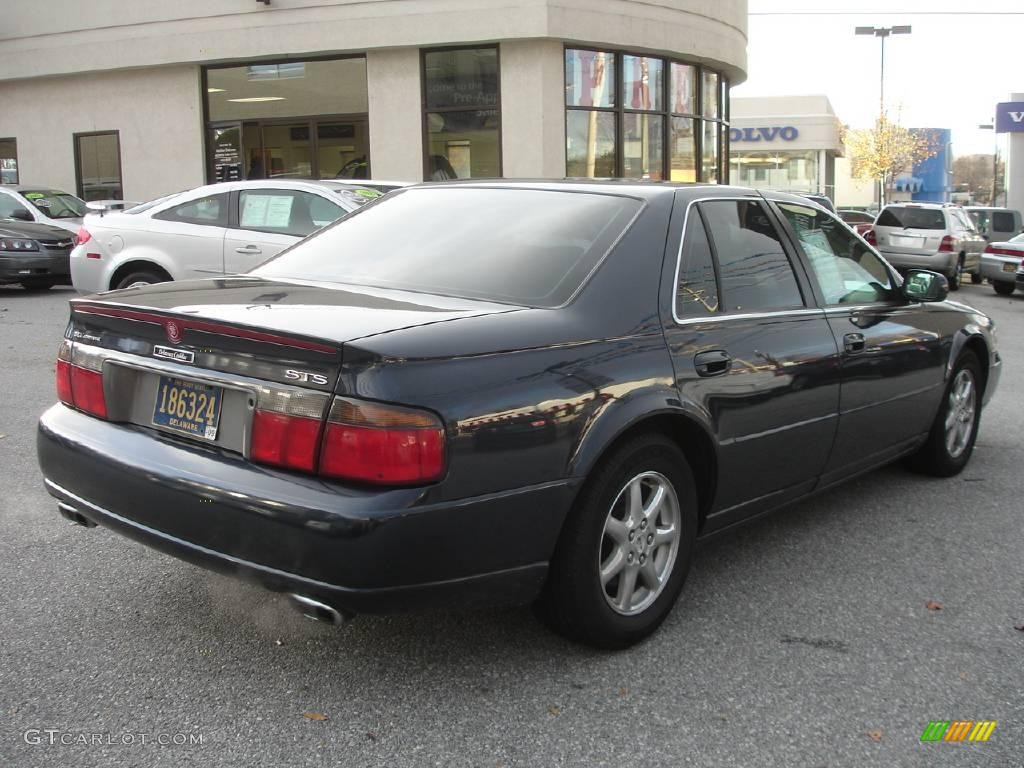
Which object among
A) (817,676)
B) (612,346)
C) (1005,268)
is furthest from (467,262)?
(1005,268)

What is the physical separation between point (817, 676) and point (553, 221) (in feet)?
5.81

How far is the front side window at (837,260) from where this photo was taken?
4496mm

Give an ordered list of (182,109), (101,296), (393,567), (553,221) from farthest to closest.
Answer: (182,109), (553,221), (101,296), (393,567)

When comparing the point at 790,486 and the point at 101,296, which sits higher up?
the point at 101,296

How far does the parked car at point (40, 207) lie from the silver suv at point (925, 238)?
588 inches

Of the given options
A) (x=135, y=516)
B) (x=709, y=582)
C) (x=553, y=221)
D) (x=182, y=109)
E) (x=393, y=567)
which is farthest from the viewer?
(x=182, y=109)

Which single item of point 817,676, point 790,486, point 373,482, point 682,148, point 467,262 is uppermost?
point 682,148

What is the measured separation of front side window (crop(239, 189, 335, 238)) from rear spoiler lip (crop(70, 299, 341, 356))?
6826 millimetres

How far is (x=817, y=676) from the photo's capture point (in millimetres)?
3270

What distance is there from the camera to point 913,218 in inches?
830

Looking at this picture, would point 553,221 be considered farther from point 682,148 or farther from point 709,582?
point 682,148

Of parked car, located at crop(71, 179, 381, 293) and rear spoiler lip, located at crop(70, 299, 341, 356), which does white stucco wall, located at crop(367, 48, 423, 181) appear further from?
rear spoiler lip, located at crop(70, 299, 341, 356)

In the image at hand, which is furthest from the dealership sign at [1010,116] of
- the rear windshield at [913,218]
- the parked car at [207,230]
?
Answer: the parked car at [207,230]

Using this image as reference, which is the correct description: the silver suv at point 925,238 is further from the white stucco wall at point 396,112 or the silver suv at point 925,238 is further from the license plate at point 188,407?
the license plate at point 188,407
